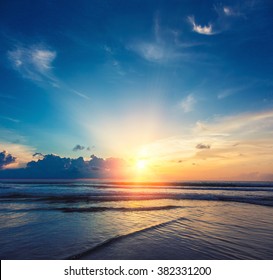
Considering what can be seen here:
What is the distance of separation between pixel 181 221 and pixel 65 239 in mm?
6396

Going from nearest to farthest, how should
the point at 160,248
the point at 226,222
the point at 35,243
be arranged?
the point at 160,248 < the point at 35,243 < the point at 226,222

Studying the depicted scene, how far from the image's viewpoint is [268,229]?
9.71 metres

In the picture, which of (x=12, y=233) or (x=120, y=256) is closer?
(x=120, y=256)

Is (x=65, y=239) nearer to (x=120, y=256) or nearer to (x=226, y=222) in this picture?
(x=120, y=256)

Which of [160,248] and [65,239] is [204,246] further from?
[65,239]

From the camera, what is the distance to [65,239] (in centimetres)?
800
